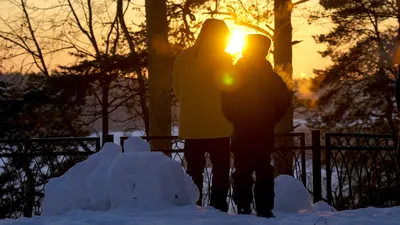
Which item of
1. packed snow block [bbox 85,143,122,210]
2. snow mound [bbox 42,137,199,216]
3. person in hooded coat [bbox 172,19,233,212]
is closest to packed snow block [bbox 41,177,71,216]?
snow mound [bbox 42,137,199,216]

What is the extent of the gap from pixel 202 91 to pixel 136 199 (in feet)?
4.70

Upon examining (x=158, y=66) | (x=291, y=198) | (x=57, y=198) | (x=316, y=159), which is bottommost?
(x=291, y=198)

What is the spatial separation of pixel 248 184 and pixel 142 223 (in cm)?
134

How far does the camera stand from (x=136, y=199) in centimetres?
470

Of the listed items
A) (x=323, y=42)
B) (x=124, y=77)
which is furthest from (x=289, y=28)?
(x=323, y=42)

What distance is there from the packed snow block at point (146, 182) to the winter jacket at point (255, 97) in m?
0.77

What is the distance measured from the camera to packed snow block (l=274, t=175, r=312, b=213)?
20.1ft

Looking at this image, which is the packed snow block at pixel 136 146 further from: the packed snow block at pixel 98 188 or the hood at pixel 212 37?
the hood at pixel 212 37

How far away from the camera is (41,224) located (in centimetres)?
427

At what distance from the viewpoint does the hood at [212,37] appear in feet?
17.4

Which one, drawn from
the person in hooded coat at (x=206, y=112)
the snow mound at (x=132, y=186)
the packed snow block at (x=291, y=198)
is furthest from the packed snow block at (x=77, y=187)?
the packed snow block at (x=291, y=198)

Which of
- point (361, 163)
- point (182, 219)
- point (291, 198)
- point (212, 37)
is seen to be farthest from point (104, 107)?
point (182, 219)

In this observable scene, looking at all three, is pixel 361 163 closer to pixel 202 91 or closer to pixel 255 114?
pixel 202 91

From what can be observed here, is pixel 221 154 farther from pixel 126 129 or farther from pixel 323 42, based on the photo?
pixel 323 42
